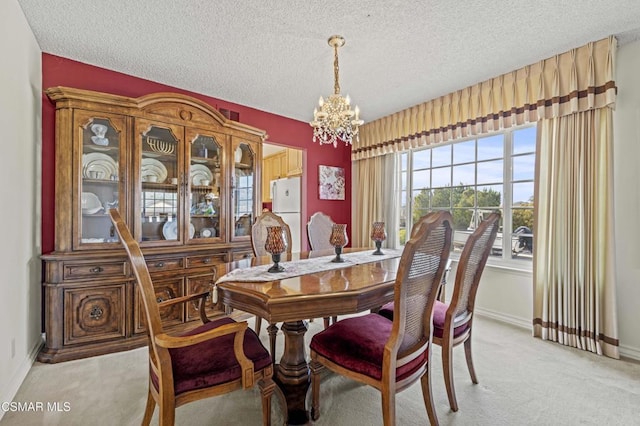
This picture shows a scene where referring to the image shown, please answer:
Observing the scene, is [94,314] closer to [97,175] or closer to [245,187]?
[97,175]

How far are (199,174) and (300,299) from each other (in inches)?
A: 89.4

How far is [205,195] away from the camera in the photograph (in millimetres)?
3111

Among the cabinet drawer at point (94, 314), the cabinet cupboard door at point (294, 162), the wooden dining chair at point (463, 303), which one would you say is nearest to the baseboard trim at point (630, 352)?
the wooden dining chair at point (463, 303)

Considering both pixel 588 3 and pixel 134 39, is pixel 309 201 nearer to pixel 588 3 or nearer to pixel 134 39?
pixel 134 39

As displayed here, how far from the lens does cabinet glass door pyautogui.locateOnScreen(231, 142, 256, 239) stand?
10.7 feet

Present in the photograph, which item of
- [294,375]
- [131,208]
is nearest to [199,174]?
[131,208]

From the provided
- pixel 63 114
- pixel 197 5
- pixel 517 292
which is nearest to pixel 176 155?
pixel 63 114

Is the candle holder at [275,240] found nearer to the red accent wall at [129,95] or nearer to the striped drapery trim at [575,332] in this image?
the red accent wall at [129,95]

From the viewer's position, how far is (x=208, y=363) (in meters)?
1.31

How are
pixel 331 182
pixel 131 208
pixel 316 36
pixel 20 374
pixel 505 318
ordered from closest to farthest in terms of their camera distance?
pixel 20 374
pixel 316 36
pixel 131 208
pixel 505 318
pixel 331 182

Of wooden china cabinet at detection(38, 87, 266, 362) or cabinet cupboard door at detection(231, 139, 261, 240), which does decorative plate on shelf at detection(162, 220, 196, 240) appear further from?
cabinet cupboard door at detection(231, 139, 261, 240)

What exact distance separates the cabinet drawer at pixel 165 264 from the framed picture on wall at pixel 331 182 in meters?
2.32

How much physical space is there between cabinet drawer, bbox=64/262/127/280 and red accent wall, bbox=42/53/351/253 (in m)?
0.46

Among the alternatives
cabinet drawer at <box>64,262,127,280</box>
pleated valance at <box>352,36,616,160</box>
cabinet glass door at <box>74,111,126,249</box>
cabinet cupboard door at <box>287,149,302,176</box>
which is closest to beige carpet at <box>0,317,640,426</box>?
cabinet drawer at <box>64,262,127,280</box>
